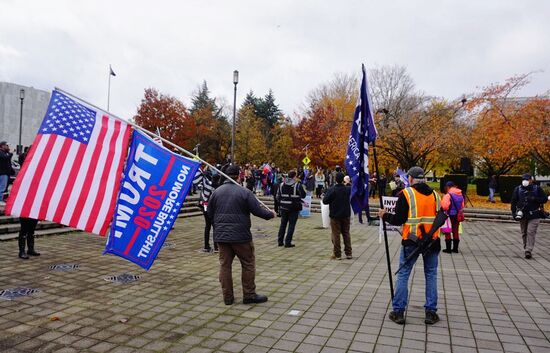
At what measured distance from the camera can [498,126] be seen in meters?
24.0

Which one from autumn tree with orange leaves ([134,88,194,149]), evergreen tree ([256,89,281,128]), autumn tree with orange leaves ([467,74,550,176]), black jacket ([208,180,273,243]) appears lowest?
black jacket ([208,180,273,243])

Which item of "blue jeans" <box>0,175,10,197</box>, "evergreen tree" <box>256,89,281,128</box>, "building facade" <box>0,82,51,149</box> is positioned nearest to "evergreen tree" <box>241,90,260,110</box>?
"evergreen tree" <box>256,89,281,128</box>

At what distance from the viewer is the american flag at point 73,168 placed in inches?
183

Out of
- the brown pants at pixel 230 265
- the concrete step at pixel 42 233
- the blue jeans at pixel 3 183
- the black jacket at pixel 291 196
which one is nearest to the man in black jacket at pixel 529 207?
the black jacket at pixel 291 196

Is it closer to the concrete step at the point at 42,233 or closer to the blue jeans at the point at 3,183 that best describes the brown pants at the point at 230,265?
the concrete step at the point at 42,233

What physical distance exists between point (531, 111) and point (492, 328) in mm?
22144

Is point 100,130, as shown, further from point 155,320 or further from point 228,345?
point 228,345

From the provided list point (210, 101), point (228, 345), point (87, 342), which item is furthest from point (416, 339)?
point (210, 101)

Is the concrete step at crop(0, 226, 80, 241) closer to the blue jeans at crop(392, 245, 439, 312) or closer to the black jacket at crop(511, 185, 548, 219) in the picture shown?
the blue jeans at crop(392, 245, 439, 312)

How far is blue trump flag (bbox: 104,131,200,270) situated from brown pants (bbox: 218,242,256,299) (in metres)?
0.89

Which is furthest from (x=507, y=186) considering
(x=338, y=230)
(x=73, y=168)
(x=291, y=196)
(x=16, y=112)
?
(x=16, y=112)

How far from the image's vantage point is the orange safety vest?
5.04m

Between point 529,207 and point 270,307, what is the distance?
23.2ft

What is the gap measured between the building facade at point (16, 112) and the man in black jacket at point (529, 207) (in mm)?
54084
